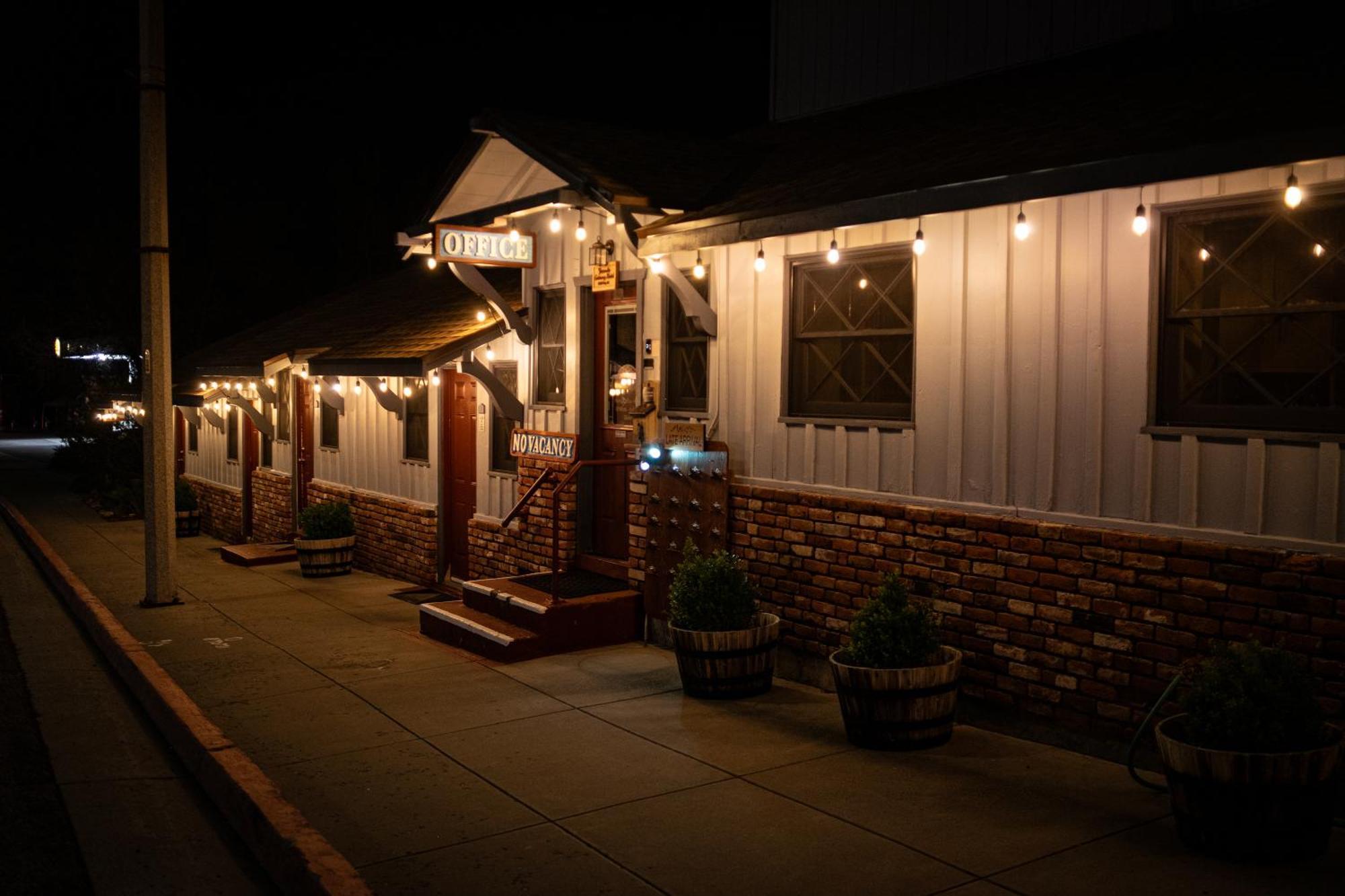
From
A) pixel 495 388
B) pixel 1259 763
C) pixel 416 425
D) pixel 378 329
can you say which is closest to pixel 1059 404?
pixel 1259 763

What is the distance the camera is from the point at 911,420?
7617 mm

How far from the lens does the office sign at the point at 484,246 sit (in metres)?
10.3

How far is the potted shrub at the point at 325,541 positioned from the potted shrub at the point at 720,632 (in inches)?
298

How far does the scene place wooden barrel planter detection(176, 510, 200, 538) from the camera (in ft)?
66.7

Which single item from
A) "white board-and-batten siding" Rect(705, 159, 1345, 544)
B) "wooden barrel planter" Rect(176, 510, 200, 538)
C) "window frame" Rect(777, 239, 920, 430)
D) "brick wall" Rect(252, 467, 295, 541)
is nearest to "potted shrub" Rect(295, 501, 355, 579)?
"brick wall" Rect(252, 467, 295, 541)

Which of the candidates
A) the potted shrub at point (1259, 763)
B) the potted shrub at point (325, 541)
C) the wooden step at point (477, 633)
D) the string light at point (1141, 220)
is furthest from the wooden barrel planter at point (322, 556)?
the potted shrub at point (1259, 763)

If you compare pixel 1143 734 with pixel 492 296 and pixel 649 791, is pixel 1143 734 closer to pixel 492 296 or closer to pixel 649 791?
pixel 649 791

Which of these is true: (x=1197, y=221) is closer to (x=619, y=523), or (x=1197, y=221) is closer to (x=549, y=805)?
(x=549, y=805)

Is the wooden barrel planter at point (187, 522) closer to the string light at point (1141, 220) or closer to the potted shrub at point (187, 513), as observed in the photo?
the potted shrub at point (187, 513)

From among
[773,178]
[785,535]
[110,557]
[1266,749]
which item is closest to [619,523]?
[785,535]

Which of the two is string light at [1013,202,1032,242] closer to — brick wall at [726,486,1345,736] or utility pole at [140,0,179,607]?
brick wall at [726,486,1345,736]

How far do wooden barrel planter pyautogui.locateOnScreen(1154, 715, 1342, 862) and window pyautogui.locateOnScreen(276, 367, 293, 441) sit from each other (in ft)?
48.9

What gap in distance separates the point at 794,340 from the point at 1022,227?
2.25 meters

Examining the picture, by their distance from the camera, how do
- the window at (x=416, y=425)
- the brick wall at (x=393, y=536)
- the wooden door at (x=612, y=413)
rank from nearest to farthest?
the wooden door at (x=612, y=413) → the brick wall at (x=393, y=536) → the window at (x=416, y=425)
